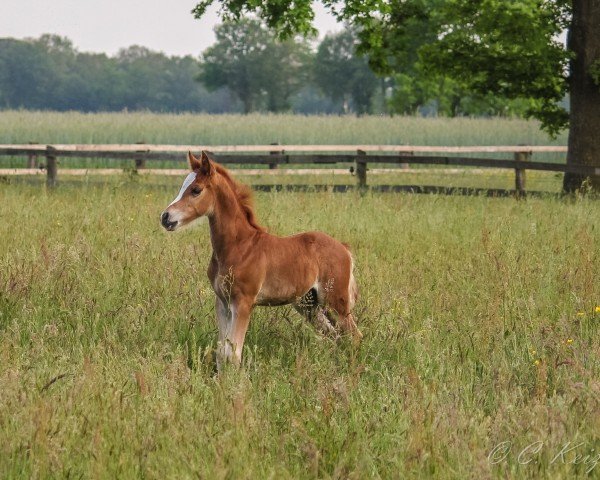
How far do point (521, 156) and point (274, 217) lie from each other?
46.3 ft

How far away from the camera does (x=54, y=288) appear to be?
824 centimetres

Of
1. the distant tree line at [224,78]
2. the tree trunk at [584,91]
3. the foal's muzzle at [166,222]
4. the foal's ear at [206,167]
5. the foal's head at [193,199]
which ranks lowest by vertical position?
the foal's muzzle at [166,222]

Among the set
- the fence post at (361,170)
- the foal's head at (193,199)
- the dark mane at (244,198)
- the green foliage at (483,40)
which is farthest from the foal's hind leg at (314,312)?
the fence post at (361,170)

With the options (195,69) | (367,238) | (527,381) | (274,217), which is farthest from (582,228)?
(195,69)

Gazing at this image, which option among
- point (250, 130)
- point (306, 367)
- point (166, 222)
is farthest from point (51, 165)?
point (306, 367)

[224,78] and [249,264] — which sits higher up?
[224,78]

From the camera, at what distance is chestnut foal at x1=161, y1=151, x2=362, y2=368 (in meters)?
6.46

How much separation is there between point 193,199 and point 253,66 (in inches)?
4179

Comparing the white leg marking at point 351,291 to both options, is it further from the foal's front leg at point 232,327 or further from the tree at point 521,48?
the tree at point 521,48

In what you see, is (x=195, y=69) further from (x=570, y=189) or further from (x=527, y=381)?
(x=527, y=381)

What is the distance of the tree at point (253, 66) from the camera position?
110438mm

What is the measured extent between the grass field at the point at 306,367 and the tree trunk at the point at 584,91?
359 inches

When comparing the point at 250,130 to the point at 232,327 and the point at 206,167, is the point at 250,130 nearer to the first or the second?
the point at 206,167

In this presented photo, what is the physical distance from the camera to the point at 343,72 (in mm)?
112188
